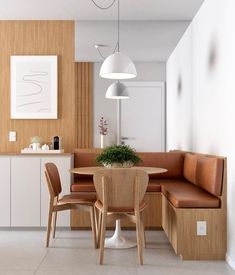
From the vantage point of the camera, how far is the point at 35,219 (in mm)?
5082

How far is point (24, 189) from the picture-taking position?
5105 millimetres

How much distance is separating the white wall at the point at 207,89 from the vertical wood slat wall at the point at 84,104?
115 centimetres

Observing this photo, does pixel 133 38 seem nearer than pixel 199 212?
No

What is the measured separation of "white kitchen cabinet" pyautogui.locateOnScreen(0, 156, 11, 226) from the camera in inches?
201

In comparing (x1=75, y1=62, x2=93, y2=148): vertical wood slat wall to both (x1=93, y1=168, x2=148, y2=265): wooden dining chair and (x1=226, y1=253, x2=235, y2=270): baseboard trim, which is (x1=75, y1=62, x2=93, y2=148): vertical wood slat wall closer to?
(x1=93, y1=168, x2=148, y2=265): wooden dining chair

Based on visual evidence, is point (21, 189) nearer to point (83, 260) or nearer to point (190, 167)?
point (83, 260)

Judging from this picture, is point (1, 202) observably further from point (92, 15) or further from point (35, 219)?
point (92, 15)

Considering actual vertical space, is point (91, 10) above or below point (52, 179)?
above

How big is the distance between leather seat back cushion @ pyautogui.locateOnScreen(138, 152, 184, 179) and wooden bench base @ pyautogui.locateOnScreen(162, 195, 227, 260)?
173 centimetres

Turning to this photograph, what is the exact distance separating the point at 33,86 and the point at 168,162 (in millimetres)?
2036

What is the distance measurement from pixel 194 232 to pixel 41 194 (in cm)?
208

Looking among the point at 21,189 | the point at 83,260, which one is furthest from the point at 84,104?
the point at 83,260

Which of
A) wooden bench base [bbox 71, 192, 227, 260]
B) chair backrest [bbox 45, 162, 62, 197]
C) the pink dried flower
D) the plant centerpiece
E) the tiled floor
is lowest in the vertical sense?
the tiled floor

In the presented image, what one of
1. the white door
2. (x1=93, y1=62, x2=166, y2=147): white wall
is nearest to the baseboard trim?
the white door
